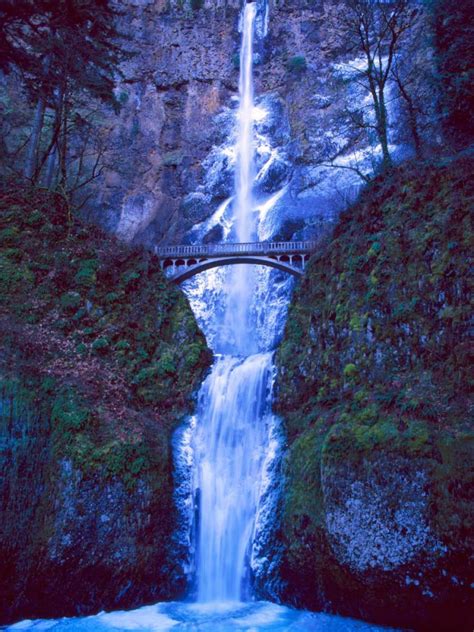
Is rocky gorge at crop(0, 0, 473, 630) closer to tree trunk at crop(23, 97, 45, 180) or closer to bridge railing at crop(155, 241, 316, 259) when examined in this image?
tree trunk at crop(23, 97, 45, 180)

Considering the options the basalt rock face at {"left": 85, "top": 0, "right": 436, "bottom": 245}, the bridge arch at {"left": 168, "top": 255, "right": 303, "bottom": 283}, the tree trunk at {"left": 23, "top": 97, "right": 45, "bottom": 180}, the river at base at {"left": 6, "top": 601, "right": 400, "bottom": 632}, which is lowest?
the river at base at {"left": 6, "top": 601, "right": 400, "bottom": 632}

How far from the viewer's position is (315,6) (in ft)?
129

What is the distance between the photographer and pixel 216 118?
37.7 m

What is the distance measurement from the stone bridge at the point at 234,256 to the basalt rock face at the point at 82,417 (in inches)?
224

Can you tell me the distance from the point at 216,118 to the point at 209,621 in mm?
35370

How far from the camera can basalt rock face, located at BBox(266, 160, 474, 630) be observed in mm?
8641

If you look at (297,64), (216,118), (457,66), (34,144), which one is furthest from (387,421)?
(297,64)

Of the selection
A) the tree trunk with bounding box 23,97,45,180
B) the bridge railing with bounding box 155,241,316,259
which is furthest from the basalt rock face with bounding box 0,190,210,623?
the bridge railing with bounding box 155,241,316,259

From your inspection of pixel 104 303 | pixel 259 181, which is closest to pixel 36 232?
pixel 104 303

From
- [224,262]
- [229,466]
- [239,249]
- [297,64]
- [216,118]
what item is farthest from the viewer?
[216,118]

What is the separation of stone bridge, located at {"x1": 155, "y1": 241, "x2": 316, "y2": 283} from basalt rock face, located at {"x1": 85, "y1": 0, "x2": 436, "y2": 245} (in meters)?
5.37

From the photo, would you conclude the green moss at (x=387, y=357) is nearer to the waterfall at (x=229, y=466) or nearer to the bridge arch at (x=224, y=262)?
the waterfall at (x=229, y=466)

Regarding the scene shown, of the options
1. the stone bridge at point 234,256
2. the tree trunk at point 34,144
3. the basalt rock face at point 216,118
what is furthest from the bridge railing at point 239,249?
the tree trunk at point 34,144

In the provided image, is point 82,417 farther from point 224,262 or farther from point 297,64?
point 297,64
